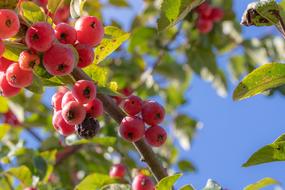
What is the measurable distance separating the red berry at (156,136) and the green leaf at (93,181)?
0.64 m

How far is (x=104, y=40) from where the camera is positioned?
2.21m

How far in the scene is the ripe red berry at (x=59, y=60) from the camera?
1757 millimetres

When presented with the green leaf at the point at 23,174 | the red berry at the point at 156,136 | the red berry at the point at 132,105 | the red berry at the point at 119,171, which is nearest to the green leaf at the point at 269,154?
the red berry at the point at 156,136

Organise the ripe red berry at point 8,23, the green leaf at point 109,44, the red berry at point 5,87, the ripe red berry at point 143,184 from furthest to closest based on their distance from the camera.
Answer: the green leaf at point 109,44, the ripe red berry at point 143,184, the red berry at point 5,87, the ripe red berry at point 8,23

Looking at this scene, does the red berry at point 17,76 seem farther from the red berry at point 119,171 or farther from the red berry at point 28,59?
the red berry at point 119,171

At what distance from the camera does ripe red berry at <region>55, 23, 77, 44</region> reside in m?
1.88

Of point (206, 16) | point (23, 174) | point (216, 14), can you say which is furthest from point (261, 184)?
point (216, 14)

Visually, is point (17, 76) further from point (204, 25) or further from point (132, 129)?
point (204, 25)

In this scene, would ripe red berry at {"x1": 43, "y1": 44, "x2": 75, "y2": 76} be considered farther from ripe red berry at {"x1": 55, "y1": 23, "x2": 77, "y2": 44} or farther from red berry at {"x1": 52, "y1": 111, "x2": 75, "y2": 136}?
red berry at {"x1": 52, "y1": 111, "x2": 75, "y2": 136}

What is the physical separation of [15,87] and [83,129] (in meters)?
0.29

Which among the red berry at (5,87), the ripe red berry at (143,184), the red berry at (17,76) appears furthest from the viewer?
the ripe red berry at (143,184)

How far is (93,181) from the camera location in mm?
2637

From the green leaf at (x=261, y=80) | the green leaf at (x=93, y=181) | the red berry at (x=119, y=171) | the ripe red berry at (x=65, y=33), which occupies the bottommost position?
the red berry at (x=119, y=171)

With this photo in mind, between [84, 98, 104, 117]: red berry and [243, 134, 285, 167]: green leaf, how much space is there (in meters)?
0.55
